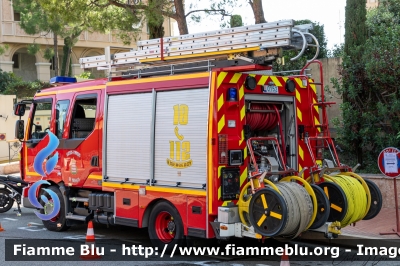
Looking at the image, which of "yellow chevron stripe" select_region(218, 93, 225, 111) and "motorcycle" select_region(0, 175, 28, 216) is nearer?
"yellow chevron stripe" select_region(218, 93, 225, 111)

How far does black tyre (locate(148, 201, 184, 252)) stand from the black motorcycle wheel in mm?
5507

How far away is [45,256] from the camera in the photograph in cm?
891

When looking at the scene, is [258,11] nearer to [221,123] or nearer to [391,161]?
[391,161]

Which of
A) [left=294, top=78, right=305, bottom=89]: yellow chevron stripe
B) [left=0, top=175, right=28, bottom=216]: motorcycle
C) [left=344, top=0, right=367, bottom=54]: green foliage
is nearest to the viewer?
[left=294, top=78, right=305, bottom=89]: yellow chevron stripe

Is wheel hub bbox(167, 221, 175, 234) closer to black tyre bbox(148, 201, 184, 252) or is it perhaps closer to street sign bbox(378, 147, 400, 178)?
black tyre bbox(148, 201, 184, 252)

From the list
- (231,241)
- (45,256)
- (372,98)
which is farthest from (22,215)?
(372,98)

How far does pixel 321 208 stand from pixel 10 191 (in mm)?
7822

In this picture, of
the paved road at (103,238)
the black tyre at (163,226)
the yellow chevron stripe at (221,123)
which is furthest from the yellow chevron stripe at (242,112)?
the paved road at (103,238)

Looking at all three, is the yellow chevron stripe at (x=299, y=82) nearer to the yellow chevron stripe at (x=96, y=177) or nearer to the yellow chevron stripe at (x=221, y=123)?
the yellow chevron stripe at (x=221, y=123)

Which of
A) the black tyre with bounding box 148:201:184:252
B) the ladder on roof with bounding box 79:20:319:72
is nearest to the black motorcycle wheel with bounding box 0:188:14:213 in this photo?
the ladder on roof with bounding box 79:20:319:72

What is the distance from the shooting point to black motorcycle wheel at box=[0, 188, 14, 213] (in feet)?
42.8

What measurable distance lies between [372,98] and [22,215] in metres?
8.33

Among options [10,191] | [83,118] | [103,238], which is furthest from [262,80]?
[10,191]

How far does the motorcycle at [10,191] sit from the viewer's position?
1273 cm
